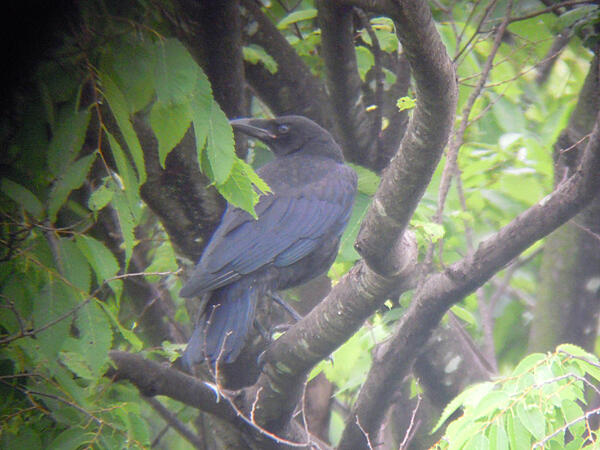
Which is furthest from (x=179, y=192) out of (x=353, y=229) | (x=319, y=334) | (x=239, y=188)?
(x=239, y=188)

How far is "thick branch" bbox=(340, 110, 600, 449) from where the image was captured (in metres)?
2.44

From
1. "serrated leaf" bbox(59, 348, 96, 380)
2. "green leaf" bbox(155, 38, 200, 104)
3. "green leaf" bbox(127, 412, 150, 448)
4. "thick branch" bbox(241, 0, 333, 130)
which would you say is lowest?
"green leaf" bbox(127, 412, 150, 448)

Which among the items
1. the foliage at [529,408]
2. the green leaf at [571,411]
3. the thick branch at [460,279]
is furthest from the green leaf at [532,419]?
the thick branch at [460,279]

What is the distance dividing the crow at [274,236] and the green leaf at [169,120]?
5.00ft

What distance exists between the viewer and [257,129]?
4152 millimetres

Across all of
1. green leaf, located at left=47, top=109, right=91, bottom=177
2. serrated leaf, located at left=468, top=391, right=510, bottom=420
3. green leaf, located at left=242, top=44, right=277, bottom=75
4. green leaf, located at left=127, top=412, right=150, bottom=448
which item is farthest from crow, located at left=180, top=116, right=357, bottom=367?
green leaf, located at left=47, top=109, right=91, bottom=177

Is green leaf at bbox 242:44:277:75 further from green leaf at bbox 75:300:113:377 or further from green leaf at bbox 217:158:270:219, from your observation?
green leaf at bbox 75:300:113:377

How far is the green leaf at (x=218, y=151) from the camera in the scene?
5.56 feet

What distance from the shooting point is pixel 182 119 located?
5.42 ft

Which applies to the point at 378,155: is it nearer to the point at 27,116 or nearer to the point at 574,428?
the point at 574,428

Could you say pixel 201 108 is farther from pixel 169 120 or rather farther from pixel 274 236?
pixel 274 236

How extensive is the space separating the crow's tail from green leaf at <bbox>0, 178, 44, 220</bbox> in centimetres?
142

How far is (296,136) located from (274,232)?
836mm

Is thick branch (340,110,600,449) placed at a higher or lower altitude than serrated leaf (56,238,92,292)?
lower
